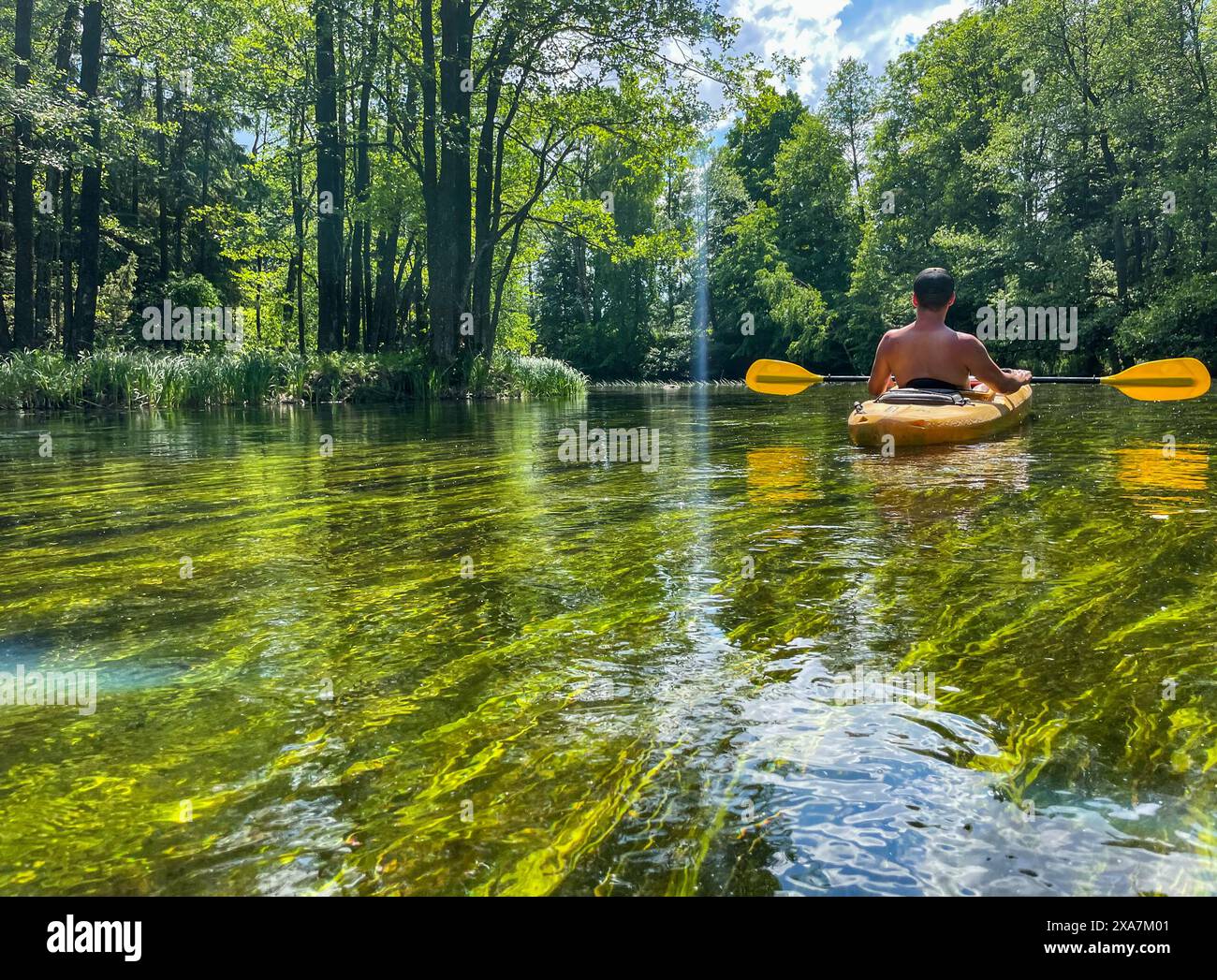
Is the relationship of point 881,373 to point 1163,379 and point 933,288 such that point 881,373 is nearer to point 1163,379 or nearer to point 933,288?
point 933,288

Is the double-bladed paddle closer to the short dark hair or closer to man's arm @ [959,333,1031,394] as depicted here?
man's arm @ [959,333,1031,394]

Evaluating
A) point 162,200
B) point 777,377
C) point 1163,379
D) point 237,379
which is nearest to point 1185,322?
point 1163,379

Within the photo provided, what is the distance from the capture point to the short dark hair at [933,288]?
7.94 m

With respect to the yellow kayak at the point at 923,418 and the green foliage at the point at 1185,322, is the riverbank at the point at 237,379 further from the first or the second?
the green foliage at the point at 1185,322

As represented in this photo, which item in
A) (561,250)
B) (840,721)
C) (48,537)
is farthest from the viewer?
(561,250)

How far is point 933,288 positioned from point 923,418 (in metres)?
1.21

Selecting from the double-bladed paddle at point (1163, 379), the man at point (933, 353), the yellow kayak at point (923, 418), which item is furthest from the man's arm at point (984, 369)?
the double-bladed paddle at point (1163, 379)

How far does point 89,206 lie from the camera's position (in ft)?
67.3

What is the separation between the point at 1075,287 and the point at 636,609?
29.2 metres

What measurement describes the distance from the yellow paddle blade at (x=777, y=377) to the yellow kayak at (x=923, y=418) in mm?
2106

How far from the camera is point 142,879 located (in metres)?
1.65

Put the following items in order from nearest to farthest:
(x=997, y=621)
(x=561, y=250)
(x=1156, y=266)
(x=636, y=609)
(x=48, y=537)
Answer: (x=997, y=621) < (x=636, y=609) < (x=48, y=537) < (x=1156, y=266) < (x=561, y=250)

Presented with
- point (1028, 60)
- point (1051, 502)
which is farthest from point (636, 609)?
point (1028, 60)
